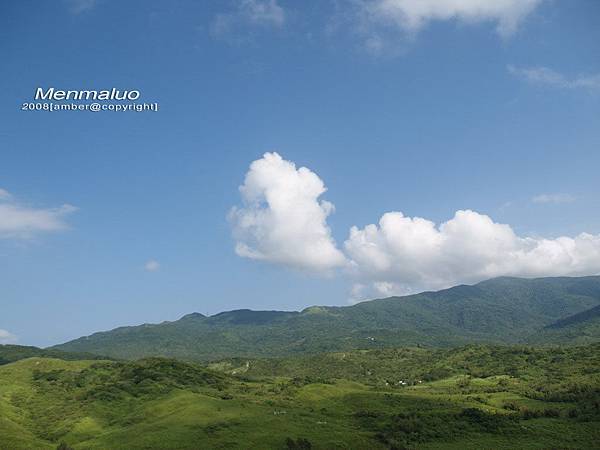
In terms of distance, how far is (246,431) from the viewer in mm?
120438

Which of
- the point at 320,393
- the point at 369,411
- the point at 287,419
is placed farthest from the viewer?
the point at 320,393

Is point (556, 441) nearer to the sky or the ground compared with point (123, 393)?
nearer to the ground

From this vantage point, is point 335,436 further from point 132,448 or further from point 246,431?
point 132,448

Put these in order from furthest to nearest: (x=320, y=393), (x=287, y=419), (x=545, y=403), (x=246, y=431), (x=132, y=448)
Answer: (x=320, y=393), (x=545, y=403), (x=287, y=419), (x=246, y=431), (x=132, y=448)

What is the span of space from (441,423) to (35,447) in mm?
99920

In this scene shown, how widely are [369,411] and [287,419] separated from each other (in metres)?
31.1

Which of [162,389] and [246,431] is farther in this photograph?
[162,389]

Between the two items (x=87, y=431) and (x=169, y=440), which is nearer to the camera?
(x=169, y=440)

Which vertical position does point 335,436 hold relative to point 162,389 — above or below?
below

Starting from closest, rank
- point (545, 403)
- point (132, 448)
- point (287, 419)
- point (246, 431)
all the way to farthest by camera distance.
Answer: point (132, 448) < point (246, 431) < point (287, 419) < point (545, 403)

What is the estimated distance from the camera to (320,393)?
182500 mm

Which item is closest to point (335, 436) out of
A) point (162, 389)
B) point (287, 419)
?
point (287, 419)

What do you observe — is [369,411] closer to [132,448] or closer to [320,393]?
[320,393]

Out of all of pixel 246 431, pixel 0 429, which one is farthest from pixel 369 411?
pixel 0 429
